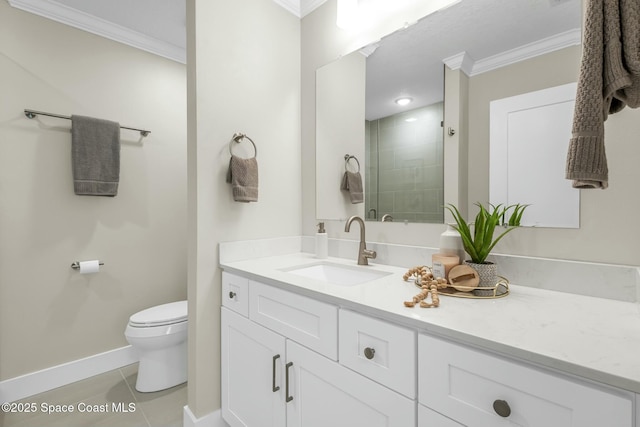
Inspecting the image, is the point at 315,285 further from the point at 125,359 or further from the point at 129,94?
the point at 129,94

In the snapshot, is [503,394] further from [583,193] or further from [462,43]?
[462,43]

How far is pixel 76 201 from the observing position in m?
2.00

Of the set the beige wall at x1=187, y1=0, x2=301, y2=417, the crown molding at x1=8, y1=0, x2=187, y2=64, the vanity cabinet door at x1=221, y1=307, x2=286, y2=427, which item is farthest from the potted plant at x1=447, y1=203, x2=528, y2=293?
the crown molding at x1=8, y1=0, x2=187, y2=64

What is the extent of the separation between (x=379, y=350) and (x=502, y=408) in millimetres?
299

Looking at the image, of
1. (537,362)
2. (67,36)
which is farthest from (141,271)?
(537,362)

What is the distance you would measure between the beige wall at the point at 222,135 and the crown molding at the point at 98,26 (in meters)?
1.09

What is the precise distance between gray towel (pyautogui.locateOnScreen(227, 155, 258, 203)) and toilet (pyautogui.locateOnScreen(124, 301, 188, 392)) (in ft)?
3.21

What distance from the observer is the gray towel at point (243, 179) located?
1.49 meters

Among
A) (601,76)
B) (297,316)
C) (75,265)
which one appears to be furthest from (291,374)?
(75,265)

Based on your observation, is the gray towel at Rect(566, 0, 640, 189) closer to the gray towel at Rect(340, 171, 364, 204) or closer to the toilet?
the gray towel at Rect(340, 171, 364, 204)

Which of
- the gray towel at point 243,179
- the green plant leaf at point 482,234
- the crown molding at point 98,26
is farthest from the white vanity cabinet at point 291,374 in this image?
the crown molding at point 98,26

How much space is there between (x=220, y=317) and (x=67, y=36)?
2130mm

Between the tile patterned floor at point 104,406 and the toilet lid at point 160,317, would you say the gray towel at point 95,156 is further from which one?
Result: the tile patterned floor at point 104,406

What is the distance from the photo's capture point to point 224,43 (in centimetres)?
153
